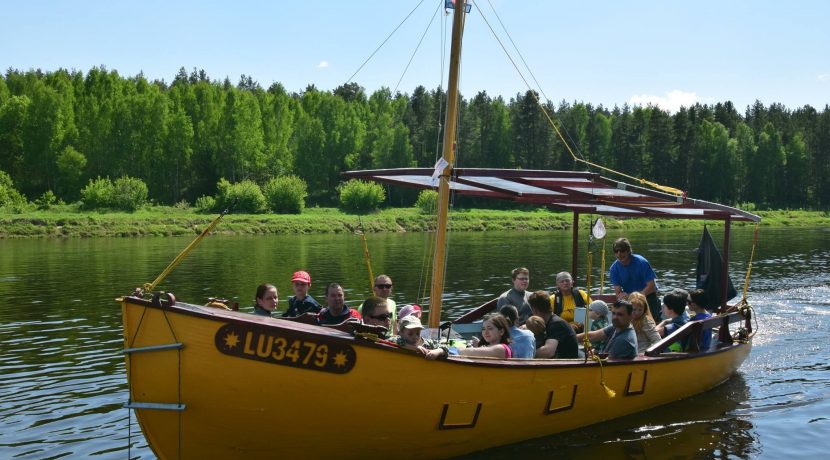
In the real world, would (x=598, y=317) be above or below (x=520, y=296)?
below

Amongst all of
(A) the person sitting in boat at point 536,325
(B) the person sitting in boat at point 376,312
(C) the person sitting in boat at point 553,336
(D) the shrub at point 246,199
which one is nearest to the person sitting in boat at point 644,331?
(C) the person sitting in boat at point 553,336

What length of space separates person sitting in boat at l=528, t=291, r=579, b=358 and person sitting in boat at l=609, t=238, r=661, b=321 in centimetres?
351

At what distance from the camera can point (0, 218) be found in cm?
5644

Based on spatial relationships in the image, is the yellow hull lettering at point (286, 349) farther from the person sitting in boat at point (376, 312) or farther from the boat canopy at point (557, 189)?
the boat canopy at point (557, 189)

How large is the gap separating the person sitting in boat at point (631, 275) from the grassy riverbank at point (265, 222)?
47652 millimetres

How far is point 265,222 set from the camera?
208 ft

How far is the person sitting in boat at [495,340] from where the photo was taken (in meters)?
9.19

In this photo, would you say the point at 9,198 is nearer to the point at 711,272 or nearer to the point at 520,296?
the point at 520,296

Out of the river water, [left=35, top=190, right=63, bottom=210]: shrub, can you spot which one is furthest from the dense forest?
the river water

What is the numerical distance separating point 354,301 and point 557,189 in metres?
12.8

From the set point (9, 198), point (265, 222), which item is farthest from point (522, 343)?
point (9, 198)

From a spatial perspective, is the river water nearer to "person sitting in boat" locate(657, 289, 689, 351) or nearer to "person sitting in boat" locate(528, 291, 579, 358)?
"person sitting in boat" locate(657, 289, 689, 351)

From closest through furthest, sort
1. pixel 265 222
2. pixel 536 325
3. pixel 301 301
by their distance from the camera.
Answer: pixel 536 325, pixel 301 301, pixel 265 222

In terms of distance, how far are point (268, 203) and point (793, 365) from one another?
60818mm
